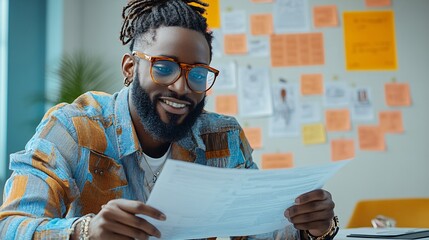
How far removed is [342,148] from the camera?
9.27 feet

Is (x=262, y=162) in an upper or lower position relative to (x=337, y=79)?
lower

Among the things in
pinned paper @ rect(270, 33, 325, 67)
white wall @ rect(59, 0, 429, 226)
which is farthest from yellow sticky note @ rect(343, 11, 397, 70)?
pinned paper @ rect(270, 33, 325, 67)

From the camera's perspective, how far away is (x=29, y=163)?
974 millimetres

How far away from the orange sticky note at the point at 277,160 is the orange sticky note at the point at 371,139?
373mm

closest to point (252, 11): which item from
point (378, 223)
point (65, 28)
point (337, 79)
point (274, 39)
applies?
point (274, 39)

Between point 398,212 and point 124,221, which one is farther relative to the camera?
point 398,212

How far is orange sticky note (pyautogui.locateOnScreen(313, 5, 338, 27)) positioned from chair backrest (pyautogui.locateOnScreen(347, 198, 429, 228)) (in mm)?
1020

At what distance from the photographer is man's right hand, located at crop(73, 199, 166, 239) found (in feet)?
2.52

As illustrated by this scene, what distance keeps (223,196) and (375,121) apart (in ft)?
7.13

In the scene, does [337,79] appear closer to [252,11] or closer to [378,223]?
[252,11]

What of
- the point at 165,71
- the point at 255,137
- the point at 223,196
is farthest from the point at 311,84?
the point at 223,196

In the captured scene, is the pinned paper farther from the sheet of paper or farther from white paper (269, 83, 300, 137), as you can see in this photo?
the sheet of paper

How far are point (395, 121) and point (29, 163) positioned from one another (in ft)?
7.32

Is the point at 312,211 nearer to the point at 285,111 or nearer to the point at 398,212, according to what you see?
the point at 398,212
